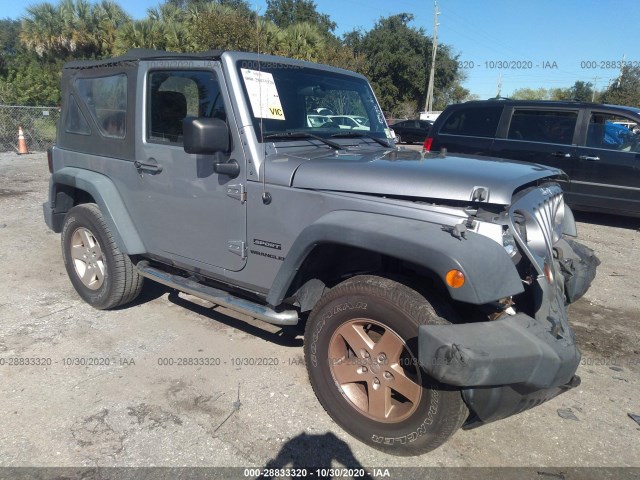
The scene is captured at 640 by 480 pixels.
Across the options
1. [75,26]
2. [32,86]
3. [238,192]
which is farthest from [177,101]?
[75,26]

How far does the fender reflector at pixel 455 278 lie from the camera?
2.23m

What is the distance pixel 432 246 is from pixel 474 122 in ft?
22.6

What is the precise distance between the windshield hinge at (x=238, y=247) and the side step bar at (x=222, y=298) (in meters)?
0.32

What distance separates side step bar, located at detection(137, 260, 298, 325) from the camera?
121 inches

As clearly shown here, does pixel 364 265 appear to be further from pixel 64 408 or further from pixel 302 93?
pixel 64 408

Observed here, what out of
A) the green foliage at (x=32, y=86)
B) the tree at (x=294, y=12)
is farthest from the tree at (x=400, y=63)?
the green foliage at (x=32, y=86)

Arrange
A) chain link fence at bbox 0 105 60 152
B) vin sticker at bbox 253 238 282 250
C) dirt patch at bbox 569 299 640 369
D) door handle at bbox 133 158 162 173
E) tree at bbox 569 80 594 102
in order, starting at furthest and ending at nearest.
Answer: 1. tree at bbox 569 80 594 102
2. chain link fence at bbox 0 105 60 152
3. dirt patch at bbox 569 299 640 369
4. door handle at bbox 133 158 162 173
5. vin sticker at bbox 253 238 282 250

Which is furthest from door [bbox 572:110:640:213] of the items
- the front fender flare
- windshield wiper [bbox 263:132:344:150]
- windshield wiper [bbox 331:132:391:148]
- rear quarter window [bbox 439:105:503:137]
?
the front fender flare

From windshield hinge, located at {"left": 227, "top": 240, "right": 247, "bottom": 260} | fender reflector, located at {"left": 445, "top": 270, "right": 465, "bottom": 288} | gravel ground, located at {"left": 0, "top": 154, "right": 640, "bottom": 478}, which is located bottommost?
gravel ground, located at {"left": 0, "top": 154, "right": 640, "bottom": 478}

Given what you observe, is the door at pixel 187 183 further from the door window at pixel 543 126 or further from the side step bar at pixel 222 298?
the door window at pixel 543 126

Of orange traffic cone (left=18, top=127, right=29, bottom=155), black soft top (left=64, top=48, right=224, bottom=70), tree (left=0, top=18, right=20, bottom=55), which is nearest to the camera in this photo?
black soft top (left=64, top=48, right=224, bottom=70)

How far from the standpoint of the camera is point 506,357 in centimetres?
218

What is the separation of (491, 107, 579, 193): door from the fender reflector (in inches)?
249

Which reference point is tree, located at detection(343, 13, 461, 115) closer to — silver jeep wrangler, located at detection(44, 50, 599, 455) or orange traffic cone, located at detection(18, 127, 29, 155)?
orange traffic cone, located at detection(18, 127, 29, 155)
